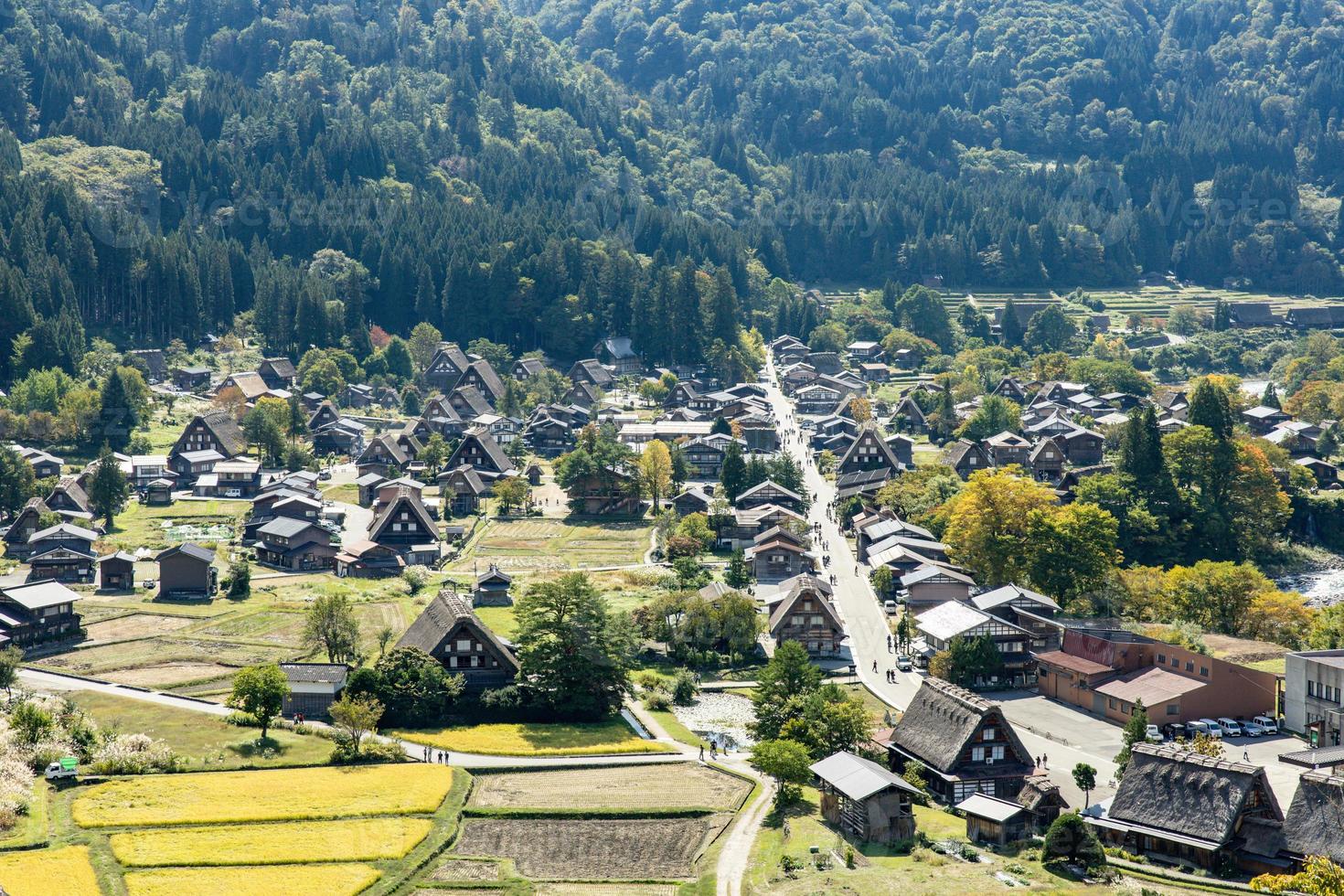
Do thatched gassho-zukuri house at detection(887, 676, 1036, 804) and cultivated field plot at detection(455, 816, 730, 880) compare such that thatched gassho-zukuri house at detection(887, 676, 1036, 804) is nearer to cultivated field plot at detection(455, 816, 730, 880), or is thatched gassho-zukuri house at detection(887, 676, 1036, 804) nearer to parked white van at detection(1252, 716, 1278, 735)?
cultivated field plot at detection(455, 816, 730, 880)

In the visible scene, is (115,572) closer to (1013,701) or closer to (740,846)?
(1013,701)

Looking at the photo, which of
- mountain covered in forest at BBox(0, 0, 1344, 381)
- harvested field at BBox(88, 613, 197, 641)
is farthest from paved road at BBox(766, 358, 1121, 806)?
mountain covered in forest at BBox(0, 0, 1344, 381)

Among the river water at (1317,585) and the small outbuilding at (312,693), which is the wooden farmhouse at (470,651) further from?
the river water at (1317,585)

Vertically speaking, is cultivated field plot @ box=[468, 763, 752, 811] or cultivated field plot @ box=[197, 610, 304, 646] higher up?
cultivated field plot @ box=[468, 763, 752, 811]

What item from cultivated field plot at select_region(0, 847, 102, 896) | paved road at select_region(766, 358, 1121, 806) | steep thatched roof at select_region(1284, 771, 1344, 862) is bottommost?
paved road at select_region(766, 358, 1121, 806)

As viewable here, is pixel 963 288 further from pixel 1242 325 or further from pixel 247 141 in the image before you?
pixel 247 141

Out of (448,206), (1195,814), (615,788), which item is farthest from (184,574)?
(448,206)

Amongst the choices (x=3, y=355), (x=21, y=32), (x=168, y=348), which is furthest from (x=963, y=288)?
(x=21, y=32)
